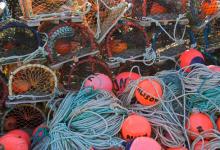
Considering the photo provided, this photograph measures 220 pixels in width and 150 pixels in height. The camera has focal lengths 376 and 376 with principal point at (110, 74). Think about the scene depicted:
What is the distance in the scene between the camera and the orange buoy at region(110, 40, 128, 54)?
16.0 ft

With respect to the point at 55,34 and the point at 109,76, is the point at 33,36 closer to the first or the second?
the point at 55,34

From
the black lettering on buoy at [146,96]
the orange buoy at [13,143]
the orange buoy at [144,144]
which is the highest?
the black lettering on buoy at [146,96]

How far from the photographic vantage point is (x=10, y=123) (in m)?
4.41

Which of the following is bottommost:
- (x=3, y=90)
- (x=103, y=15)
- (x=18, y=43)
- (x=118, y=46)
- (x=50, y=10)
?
(x=3, y=90)

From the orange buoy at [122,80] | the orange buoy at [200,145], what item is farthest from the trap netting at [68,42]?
the orange buoy at [200,145]

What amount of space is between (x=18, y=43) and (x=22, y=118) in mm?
906

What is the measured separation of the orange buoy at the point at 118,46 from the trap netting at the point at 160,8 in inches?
16.1

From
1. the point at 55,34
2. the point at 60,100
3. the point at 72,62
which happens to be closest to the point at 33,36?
the point at 55,34

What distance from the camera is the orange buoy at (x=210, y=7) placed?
203 inches

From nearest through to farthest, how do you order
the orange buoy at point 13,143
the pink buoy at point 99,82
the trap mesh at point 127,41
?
the orange buoy at point 13,143, the pink buoy at point 99,82, the trap mesh at point 127,41

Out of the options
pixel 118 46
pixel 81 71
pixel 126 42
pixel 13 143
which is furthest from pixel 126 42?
pixel 13 143

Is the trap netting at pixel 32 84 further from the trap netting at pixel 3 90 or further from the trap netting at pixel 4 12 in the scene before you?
the trap netting at pixel 4 12

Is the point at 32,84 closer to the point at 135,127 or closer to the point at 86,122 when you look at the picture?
the point at 86,122

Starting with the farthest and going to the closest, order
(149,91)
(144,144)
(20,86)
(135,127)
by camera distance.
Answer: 1. (20,86)
2. (149,91)
3. (135,127)
4. (144,144)
